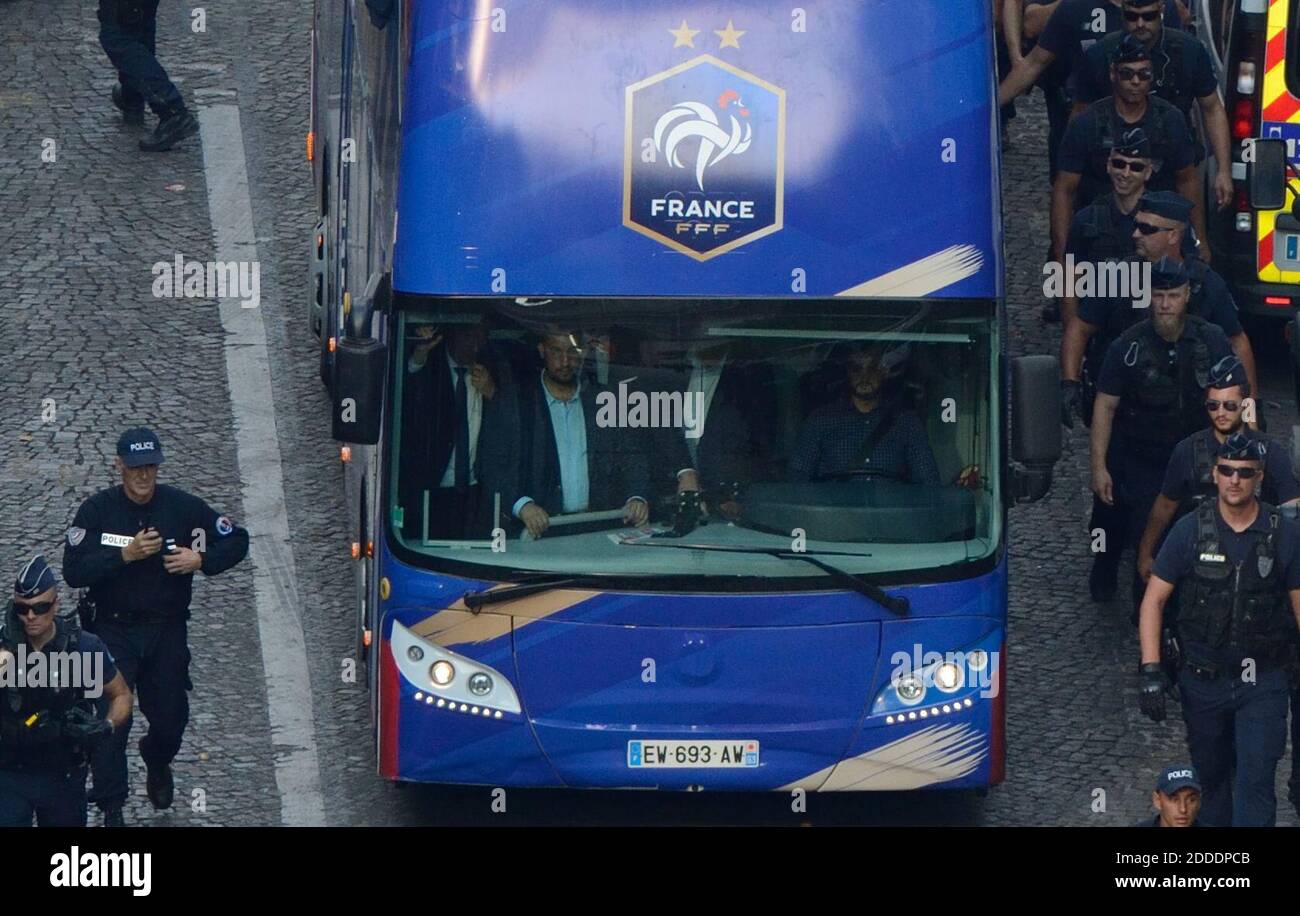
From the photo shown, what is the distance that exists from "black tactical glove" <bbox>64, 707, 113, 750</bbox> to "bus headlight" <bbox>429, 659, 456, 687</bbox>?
1249 millimetres

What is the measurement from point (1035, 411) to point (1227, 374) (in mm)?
1346

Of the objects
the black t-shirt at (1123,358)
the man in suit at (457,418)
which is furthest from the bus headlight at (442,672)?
the black t-shirt at (1123,358)

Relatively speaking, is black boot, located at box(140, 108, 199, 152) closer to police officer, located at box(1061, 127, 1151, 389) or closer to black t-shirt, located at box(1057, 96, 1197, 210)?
black t-shirt, located at box(1057, 96, 1197, 210)

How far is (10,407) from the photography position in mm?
14438

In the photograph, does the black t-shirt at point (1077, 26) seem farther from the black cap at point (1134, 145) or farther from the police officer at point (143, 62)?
the police officer at point (143, 62)

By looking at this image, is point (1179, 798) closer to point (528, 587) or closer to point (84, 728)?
point (528, 587)

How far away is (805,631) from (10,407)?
20.0ft

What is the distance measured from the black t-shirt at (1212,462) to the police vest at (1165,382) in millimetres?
541

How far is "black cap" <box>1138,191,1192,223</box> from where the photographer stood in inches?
487

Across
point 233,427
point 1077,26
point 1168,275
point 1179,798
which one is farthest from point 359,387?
point 1077,26

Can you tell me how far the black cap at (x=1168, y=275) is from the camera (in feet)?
38.2
